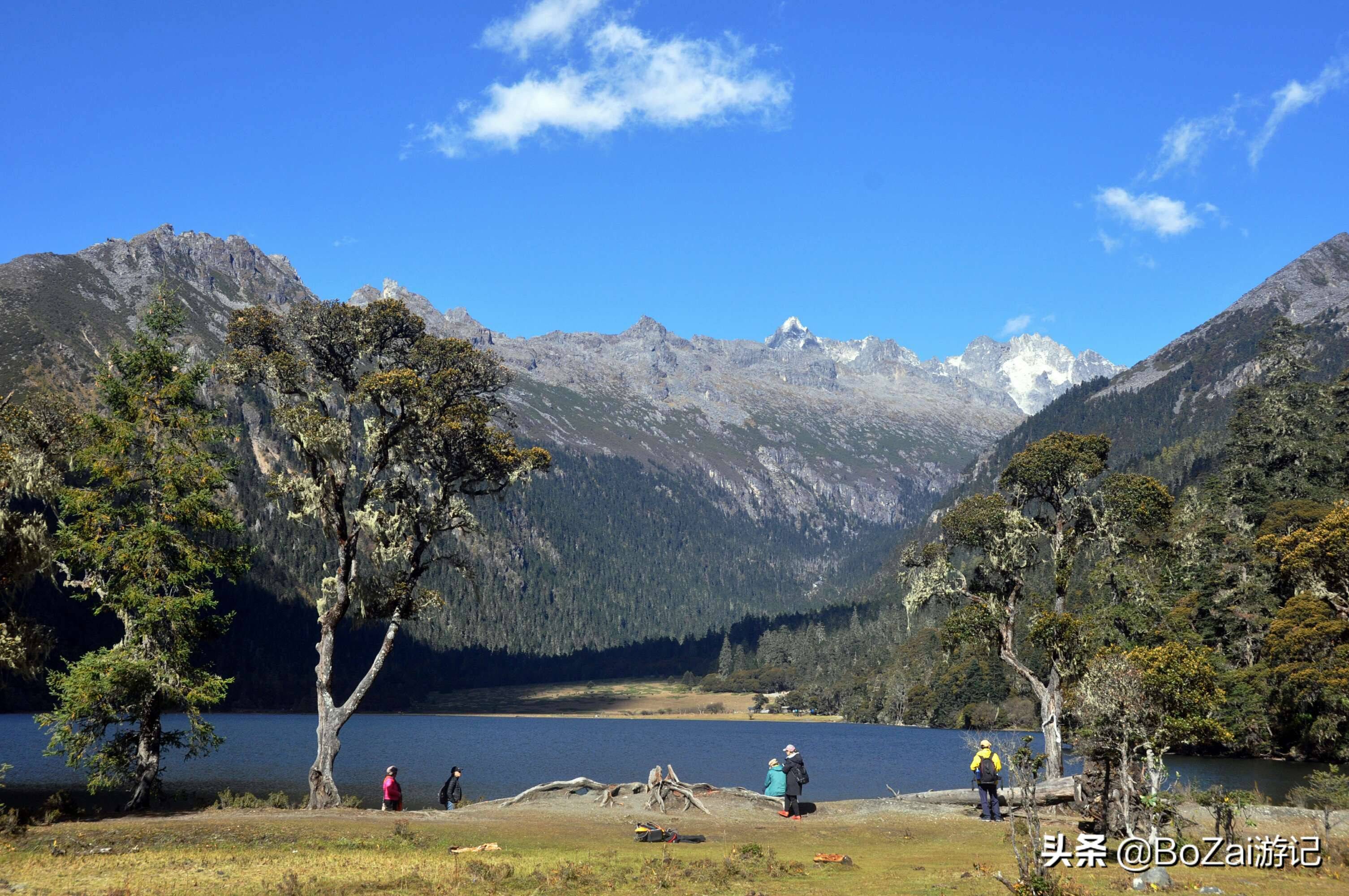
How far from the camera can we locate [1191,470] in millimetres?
193500

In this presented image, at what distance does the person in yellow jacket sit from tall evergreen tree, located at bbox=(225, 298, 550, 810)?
2077cm

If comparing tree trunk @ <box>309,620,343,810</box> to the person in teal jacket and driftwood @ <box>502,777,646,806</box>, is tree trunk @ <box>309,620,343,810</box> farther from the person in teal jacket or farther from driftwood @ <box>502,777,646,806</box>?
the person in teal jacket

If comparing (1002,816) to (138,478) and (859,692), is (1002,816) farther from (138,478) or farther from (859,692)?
(859,692)

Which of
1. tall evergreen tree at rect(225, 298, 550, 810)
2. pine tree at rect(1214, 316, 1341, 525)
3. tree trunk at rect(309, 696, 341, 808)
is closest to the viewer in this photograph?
tree trunk at rect(309, 696, 341, 808)

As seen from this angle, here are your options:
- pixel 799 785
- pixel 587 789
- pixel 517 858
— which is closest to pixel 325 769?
pixel 587 789

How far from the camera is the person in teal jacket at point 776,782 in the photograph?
36.6 metres

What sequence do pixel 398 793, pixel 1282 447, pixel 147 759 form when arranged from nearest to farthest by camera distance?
pixel 147 759 < pixel 398 793 < pixel 1282 447

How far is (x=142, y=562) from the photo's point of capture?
32.6 metres

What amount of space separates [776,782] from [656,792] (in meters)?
4.88

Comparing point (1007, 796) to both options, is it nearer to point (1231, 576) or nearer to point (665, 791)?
point (665, 791)

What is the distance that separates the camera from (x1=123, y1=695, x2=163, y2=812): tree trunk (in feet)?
105

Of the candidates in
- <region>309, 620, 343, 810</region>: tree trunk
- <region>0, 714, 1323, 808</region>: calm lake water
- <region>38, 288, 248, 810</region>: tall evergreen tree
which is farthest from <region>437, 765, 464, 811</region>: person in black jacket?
<region>38, 288, 248, 810</region>: tall evergreen tree

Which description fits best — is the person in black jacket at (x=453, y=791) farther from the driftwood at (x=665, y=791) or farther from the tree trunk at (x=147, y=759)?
the tree trunk at (x=147, y=759)

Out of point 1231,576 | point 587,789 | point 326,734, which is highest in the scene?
point 1231,576
